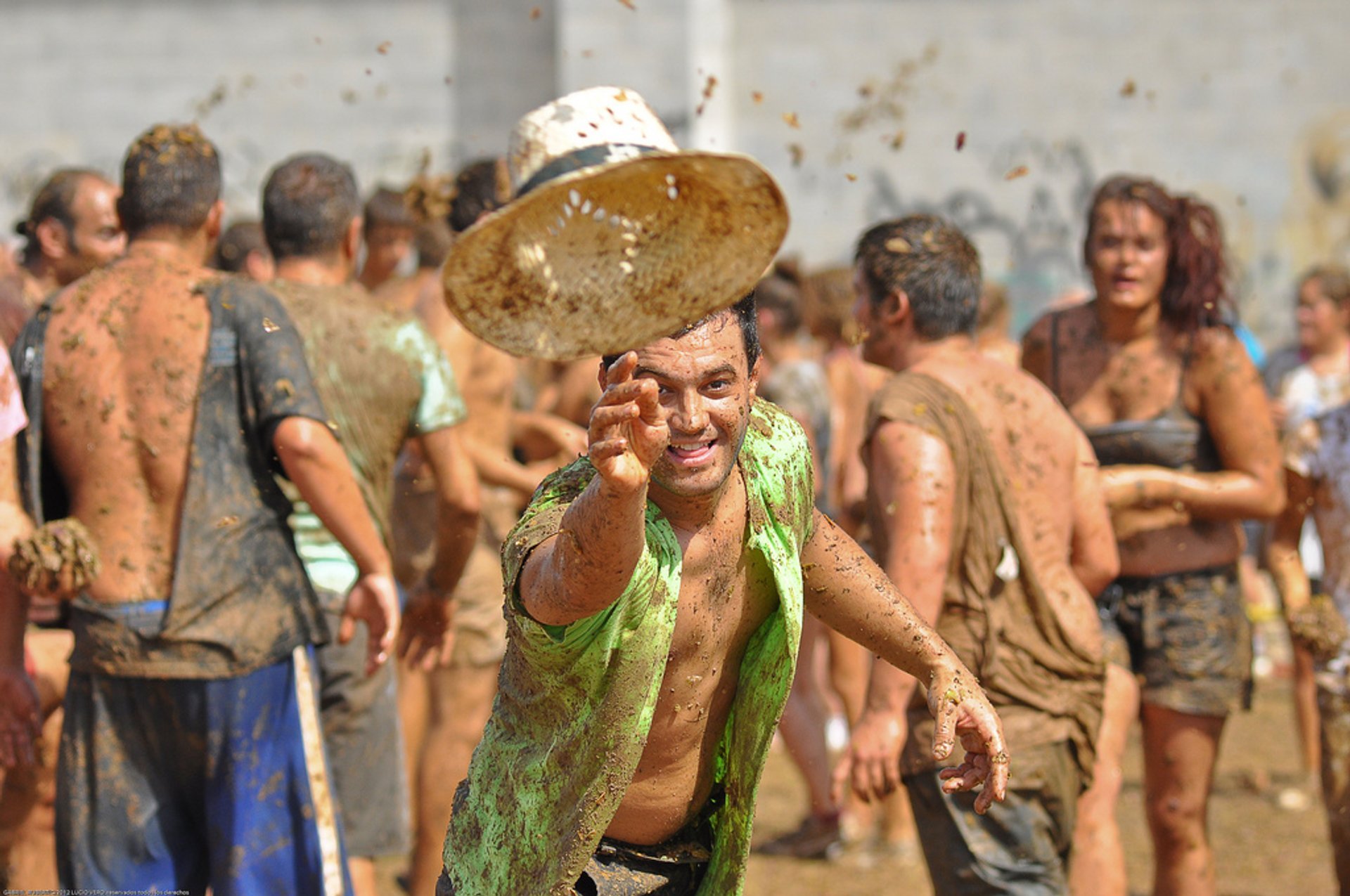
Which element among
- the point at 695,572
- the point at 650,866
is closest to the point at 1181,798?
the point at 650,866

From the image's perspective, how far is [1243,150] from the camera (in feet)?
44.5

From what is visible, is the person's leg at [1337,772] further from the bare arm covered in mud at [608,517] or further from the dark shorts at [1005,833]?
the bare arm covered in mud at [608,517]

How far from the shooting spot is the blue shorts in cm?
375

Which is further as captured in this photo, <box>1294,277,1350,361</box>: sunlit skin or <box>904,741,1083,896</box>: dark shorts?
<box>1294,277,1350,361</box>: sunlit skin

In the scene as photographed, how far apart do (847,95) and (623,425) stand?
11.9 m

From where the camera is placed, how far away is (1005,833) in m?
3.86

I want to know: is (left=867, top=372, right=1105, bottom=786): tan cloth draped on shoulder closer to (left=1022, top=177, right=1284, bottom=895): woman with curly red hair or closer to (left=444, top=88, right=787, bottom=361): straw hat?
(left=1022, top=177, right=1284, bottom=895): woman with curly red hair

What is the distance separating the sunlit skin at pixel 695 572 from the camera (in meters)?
2.17

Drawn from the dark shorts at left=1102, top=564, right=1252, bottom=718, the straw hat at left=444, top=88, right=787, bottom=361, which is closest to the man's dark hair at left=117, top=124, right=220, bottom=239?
the straw hat at left=444, top=88, right=787, bottom=361

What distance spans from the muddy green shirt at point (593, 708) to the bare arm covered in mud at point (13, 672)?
1599mm

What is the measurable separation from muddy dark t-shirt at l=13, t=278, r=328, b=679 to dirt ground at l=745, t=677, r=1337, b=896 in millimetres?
2786

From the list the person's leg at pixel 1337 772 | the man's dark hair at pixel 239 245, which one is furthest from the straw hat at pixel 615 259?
the man's dark hair at pixel 239 245

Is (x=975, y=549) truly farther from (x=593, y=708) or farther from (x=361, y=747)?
(x=361, y=747)

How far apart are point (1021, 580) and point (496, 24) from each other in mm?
10923
